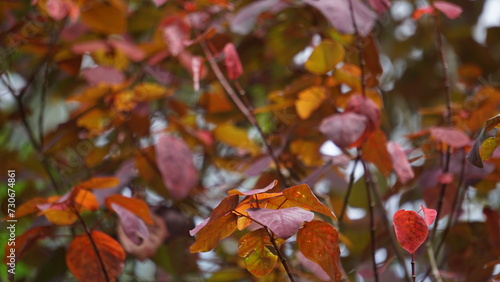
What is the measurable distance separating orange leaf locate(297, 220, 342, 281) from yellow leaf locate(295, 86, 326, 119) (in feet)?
1.09

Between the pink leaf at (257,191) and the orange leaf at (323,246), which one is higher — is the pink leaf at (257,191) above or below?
above

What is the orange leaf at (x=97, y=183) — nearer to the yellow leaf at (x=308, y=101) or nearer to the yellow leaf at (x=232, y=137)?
the yellow leaf at (x=308, y=101)

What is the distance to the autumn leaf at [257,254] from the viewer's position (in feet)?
1.92

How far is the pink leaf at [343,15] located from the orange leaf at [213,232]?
1.22 ft

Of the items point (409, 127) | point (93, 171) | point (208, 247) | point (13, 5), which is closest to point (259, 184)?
point (208, 247)

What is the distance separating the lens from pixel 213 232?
0.58 metres

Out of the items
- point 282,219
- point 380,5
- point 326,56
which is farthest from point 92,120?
point 282,219

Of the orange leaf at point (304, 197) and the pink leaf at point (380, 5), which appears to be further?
the pink leaf at point (380, 5)

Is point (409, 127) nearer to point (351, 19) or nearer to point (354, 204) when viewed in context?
point (354, 204)

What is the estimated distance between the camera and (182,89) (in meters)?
1.44

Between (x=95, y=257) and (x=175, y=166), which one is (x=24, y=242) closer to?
(x=95, y=257)

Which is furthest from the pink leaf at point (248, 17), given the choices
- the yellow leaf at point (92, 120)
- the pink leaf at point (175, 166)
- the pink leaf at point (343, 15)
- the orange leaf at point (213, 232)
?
the orange leaf at point (213, 232)

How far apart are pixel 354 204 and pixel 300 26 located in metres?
0.37

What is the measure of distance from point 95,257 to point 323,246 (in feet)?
1.05
